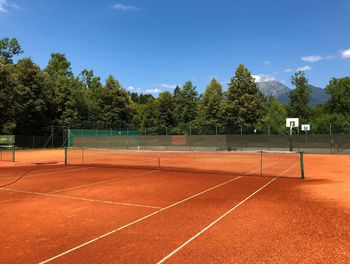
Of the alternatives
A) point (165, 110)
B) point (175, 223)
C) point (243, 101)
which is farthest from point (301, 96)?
point (175, 223)

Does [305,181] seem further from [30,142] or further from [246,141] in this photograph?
[30,142]

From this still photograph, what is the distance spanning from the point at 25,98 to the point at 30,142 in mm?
6875

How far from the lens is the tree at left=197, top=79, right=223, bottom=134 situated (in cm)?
5922

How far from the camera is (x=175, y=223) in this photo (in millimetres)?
8289

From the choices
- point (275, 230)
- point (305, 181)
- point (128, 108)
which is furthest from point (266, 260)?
point (128, 108)

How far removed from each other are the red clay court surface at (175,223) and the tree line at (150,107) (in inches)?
1248

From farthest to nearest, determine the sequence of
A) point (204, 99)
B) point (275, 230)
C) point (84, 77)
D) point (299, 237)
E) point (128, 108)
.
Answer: point (84, 77), point (128, 108), point (204, 99), point (275, 230), point (299, 237)

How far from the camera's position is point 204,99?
212ft

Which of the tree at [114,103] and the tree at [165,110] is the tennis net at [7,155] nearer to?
the tree at [114,103]

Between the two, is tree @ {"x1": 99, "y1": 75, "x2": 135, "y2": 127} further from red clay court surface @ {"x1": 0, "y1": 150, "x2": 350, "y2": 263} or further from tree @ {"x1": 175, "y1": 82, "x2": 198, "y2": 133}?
red clay court surface @ {"x1": 0, "y1": 150, "x2": 350, "y2": 263}

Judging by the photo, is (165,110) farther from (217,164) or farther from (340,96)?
(217,164)

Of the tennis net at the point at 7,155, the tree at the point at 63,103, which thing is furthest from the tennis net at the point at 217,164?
the tree at the point at 63,103

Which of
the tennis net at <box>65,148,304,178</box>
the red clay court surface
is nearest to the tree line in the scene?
the tennis net at <box>65,148,304,178</box>

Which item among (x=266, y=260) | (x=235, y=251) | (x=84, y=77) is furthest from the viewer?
(x=84, y=77)
